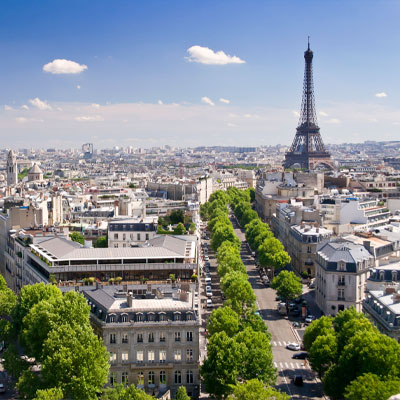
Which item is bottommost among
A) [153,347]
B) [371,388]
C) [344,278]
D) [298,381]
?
[298,381]

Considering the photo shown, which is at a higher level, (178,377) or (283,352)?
(178,377)

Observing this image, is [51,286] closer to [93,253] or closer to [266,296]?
[93,253]

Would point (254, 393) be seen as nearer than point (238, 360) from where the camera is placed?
Yes

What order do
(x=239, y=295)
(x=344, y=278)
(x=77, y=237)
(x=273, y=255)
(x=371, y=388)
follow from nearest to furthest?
1. (x=371, y=388)
2. (x=239, y=295)
3. (x=344, y=278)
4. (x=77, y=237)
5. (x=273, y=255)

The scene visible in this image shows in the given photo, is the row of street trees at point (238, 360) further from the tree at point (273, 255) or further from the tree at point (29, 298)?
the tree at point (273, 255)

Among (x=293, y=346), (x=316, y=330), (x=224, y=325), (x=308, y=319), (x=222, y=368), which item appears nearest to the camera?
(x=222, y=368)

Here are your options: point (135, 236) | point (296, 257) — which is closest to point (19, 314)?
point (135, 236)

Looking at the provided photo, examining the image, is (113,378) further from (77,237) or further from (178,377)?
(77,237)

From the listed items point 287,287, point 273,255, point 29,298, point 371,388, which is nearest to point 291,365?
point 371,388
